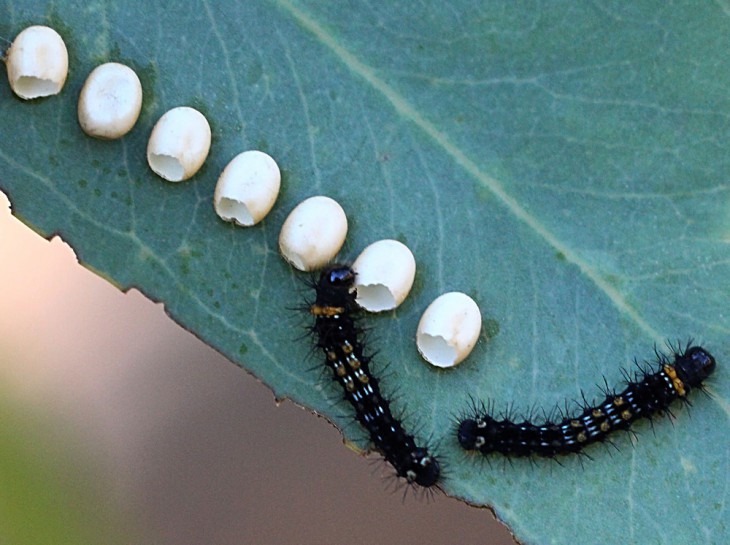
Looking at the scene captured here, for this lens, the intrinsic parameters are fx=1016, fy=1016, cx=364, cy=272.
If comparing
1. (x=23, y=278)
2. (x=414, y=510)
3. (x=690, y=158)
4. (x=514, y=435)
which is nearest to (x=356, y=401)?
(x=514, y=435)

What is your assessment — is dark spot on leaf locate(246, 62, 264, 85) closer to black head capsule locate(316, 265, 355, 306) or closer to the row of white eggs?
the row of white eggs

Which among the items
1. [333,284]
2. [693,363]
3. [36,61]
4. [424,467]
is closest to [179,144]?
[36,61]

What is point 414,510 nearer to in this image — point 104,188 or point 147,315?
point 147,315

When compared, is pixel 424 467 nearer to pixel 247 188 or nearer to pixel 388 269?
pixel 388 269

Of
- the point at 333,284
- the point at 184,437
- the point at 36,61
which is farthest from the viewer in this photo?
the point at 184,437

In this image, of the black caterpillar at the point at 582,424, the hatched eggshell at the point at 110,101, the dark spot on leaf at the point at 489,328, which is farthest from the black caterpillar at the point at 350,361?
the hatched eggshell at the point at 110,101

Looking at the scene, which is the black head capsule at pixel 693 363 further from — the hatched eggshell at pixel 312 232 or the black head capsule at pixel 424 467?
the hatched eggshell at pixel 312 232
